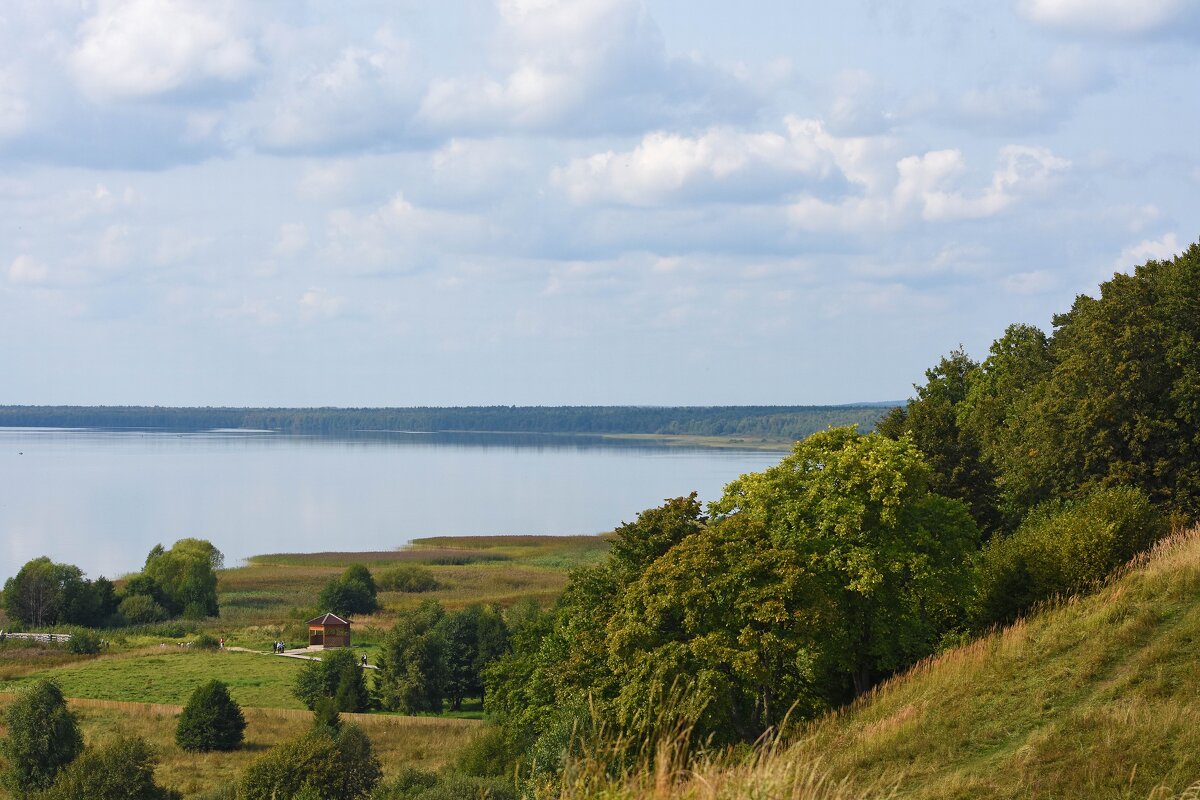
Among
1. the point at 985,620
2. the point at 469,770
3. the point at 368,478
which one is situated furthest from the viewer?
the point at 368,478

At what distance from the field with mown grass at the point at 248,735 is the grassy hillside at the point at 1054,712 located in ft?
80.5

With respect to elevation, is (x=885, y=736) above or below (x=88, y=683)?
above

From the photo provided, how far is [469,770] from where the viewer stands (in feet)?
131

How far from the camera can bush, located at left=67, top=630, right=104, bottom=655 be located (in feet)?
228

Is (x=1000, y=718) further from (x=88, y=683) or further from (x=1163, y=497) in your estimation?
(x=88, y=683)

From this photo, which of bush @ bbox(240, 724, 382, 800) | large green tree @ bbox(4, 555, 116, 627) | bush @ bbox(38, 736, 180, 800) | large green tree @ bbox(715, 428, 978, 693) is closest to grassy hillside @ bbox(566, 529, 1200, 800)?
large green tree @ bbox(715, 428, 978, 693)

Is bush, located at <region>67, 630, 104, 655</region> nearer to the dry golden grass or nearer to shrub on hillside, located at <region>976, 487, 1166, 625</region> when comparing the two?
the dry golden grass

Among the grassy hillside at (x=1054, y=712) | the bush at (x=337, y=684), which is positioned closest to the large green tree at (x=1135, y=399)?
the grassy hillside at (x=1054, y=712)

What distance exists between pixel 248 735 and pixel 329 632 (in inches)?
767

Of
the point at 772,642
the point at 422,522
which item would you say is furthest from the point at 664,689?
the point at 422,522

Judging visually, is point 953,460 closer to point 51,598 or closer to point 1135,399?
point 1135,399

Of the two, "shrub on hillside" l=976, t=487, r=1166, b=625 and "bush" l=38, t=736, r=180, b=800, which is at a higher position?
"shrub on hillside" l=976, t=487, r=1166, b=625

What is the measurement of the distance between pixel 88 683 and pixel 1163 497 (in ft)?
165

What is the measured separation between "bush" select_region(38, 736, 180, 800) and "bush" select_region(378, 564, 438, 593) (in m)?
49.3
